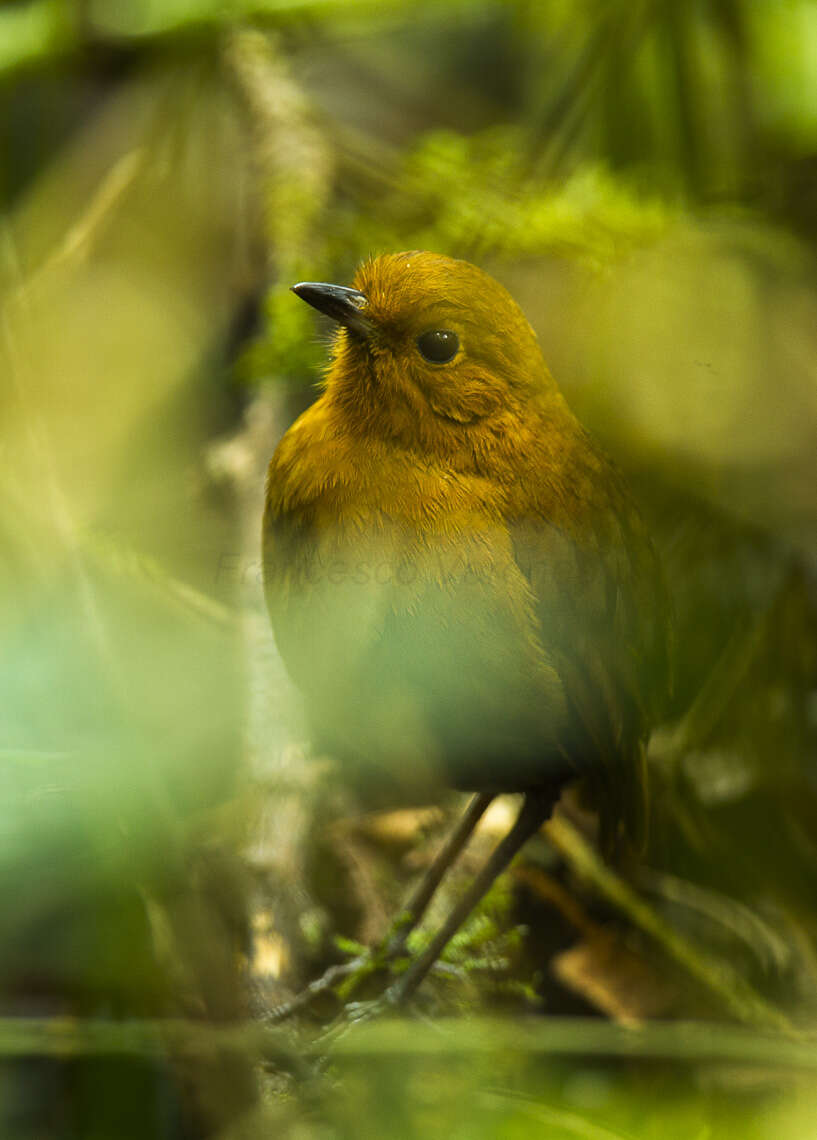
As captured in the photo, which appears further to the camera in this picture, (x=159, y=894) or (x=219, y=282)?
(x=219, y=282)

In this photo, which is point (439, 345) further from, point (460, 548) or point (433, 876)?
point (433, 876)

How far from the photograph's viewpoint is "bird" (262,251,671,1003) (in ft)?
2.18

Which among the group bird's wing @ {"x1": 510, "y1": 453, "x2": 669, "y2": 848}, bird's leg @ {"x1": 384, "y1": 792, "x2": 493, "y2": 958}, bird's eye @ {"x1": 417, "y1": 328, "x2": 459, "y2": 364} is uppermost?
bird's eye @ {"x1": 417, "y1": 328, "x2": 459, "y2": 364}

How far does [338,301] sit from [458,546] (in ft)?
0.55

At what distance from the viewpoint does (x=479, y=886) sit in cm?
82

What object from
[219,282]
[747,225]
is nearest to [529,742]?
[747,225]

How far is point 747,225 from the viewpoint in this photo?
1087mm

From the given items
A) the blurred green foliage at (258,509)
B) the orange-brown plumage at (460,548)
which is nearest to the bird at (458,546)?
the orange-brown plumage at (460,548)

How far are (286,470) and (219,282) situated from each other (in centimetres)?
79

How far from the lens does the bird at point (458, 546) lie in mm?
665

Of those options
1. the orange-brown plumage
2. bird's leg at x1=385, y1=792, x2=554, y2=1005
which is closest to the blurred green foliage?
bird's leg at x1=385, y1=792, x2=554, y2=1005

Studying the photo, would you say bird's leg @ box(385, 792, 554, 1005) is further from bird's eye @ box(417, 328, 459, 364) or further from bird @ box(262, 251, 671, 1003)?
bird's eye @ box(417, 328, 459, 364)

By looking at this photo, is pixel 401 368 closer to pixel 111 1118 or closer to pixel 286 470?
pixel 286 470

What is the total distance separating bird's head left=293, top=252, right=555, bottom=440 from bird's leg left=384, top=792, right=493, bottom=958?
30 cm
